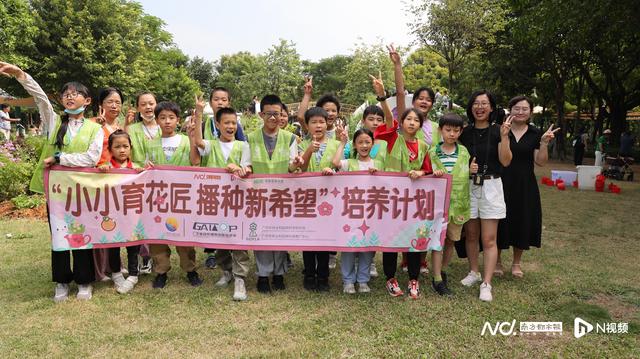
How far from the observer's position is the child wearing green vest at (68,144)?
3900 mm

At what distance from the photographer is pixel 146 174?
4117mm

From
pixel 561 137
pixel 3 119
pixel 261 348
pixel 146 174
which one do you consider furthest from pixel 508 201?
pixel 561 137

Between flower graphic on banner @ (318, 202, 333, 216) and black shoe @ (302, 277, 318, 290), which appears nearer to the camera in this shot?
flower graphic on banner @ (318, 202, 333, 216)

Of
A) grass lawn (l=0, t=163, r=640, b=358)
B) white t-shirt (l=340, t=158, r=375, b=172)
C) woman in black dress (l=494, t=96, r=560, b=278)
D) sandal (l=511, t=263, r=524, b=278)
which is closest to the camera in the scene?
grass lawn (l=0, t=163, r=640, b=358)

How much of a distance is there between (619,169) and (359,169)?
45.0 ft

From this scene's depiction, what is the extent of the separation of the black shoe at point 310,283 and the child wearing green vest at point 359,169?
31 centimetres

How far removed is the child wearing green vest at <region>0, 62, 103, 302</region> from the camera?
3900 millimetres

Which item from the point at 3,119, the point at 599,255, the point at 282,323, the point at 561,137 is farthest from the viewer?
the point at 561,137

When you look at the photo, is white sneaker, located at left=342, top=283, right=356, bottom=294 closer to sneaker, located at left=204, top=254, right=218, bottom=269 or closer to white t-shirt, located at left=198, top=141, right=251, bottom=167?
white t-shirt, located at left=198, top=141, right=251, bottom=167

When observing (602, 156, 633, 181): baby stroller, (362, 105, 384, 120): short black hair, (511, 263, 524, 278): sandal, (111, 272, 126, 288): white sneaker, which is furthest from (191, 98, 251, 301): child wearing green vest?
(602, 156, 633, 181): baby stroller

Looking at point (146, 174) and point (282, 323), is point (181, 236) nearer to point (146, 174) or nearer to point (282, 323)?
point (146, 174)

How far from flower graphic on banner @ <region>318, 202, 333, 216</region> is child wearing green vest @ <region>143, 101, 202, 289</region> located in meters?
1.45

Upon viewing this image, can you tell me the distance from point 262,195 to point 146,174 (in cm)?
117

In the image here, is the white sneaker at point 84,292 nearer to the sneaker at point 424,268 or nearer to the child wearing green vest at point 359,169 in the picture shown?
the child wearing green vest at point 359,169
